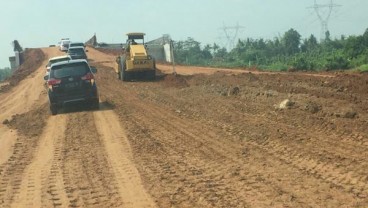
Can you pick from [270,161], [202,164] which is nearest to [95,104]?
[202,164]

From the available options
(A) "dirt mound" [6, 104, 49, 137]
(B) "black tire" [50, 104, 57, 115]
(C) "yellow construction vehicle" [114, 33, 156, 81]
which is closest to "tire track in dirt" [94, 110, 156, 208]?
(A) "dirt mound" [6, 104, 49, 137]

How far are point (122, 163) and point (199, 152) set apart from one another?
1.54 m

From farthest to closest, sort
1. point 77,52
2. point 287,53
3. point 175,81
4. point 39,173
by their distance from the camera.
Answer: point 287,53, point 77,52, point 175,81, point 39,173

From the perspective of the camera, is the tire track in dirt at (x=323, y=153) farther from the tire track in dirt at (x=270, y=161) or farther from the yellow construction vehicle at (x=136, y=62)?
the yellow construction vehicle at (x=136, y=62)

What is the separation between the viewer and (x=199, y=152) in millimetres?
10773

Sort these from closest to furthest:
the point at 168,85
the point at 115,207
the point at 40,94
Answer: the point at 115,207
the point at 168,85
the point at 40,94

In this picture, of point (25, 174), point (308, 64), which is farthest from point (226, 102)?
point (308, 64)

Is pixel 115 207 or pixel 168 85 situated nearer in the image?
pixel 115 207

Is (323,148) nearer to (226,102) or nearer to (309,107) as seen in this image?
(309,107)

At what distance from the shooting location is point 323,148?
10.1m

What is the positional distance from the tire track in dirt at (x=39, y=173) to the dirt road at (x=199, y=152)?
0.07 feet

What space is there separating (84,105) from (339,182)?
14716 mm

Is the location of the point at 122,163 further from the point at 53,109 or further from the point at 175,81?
the point at 175,81

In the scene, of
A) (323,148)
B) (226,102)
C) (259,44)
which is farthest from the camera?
(259,44)
